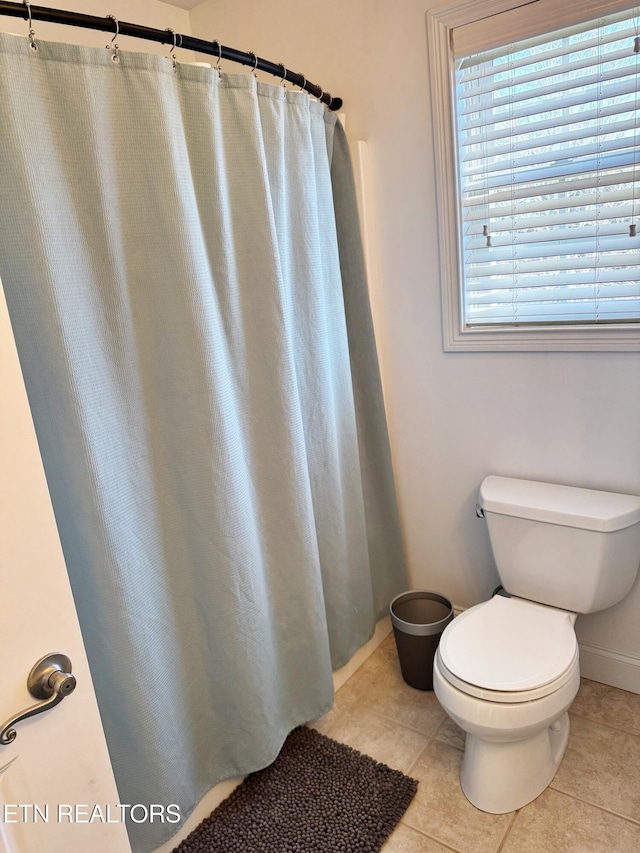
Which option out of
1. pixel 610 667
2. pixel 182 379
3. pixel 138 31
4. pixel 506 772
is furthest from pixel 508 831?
pixel 138 31

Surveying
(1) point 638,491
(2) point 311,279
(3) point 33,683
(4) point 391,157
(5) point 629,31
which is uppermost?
(5) point 629,31

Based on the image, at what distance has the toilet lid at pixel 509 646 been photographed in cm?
160

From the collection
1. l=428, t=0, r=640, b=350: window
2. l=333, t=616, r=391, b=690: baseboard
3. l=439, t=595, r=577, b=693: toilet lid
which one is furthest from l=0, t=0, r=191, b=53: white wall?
l=333, t=616, r=391, b=690: baseboard

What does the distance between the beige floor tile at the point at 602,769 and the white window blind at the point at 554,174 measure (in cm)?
→ 129

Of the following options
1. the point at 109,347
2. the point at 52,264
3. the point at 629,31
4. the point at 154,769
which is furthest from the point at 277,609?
the point at 629,31

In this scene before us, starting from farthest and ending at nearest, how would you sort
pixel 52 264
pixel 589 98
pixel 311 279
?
pixel 311 279, pixel 589 98, pixel 52 264

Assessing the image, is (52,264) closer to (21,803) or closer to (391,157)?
(21,803)

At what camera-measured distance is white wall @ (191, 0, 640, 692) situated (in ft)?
6.38

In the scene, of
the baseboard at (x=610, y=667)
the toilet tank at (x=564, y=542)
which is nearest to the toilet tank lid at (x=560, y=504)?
the toilet tank at (x=564, y=542)

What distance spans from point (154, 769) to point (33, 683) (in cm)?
73

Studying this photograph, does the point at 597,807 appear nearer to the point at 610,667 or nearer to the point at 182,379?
the point at 610,667

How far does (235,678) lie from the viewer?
1.69 m

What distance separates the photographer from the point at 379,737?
2008 millimetres

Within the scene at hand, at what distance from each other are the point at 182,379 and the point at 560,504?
1192mm
